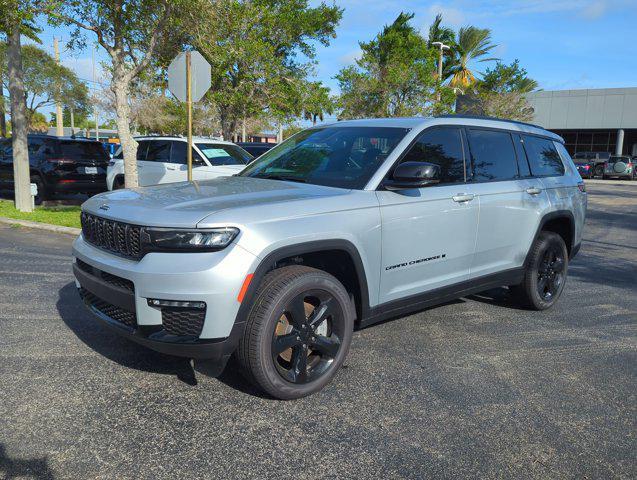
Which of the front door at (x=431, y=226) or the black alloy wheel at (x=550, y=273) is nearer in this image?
the front door at (x=431, y=226)

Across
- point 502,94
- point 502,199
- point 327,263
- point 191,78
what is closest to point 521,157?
point 502,199

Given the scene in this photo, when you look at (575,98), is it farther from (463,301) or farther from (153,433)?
(153,433)

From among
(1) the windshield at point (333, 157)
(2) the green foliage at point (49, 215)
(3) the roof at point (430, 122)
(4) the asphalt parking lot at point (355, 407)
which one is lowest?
(4) the asphalt parking lot at point (355, 407)

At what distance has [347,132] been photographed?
449 cm

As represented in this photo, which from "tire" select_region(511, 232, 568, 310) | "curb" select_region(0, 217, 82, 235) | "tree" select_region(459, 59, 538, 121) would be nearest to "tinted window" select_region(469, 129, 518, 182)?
"tire" select_region(511, 232, 568, 310)

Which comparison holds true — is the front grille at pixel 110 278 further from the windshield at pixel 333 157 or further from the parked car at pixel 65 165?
the parked car at pixel 65 165

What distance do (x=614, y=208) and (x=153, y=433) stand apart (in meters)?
16.9

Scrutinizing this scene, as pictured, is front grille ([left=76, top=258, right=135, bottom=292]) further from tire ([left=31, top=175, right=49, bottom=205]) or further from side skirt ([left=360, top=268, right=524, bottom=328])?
tire ([left=31, top=175, right=49, bottom=205])

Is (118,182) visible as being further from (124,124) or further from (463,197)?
(463,197)

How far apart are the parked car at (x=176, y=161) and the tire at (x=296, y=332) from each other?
27.6 feet

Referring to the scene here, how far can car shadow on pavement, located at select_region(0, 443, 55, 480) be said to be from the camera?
262cm

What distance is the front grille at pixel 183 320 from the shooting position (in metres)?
3.02

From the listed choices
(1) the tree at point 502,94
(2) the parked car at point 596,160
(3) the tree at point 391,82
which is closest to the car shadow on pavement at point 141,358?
(3) the tree at point 391,82

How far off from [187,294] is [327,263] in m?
1.09
